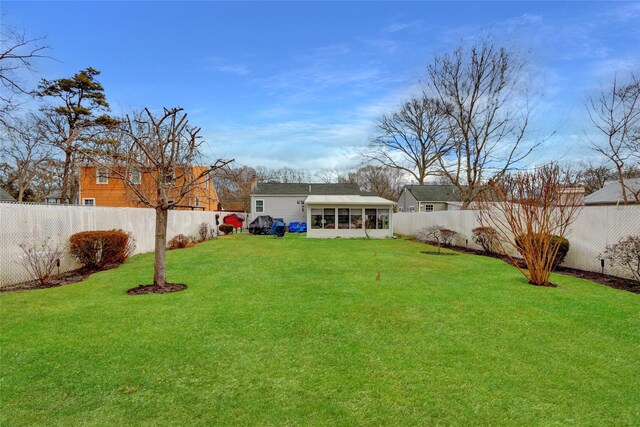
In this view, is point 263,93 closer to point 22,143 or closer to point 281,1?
point 281,1

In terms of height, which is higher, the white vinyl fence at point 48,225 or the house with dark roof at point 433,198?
the house with dark roof at point 433,198

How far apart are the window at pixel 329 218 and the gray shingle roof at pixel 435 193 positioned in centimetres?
1584

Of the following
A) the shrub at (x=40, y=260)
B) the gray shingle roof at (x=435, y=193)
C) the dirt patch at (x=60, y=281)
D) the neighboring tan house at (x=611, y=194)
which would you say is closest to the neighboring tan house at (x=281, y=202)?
the gray shingle roof at (x=435, y=193)

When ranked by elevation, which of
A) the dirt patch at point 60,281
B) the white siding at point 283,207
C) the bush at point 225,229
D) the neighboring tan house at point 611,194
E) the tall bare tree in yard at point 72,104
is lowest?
the dirt patch at point 60,281

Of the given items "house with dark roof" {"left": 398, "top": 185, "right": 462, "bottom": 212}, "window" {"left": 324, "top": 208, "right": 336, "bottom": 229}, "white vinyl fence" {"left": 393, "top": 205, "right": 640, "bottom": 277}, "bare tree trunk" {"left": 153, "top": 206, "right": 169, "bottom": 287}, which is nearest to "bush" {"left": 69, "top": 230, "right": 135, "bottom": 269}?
"bare tree trunk" {"left": 153, "top": 206, "right": 169, "bottom": 287}

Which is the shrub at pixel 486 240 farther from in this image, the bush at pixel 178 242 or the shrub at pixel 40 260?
the shrub at pixel 40 260

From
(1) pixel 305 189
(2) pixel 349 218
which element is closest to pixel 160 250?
(2) pixel 349 218

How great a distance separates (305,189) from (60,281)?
2414 cm

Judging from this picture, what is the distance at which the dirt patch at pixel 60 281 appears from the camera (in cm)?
756

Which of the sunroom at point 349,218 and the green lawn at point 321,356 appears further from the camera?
the sunroom at point 349,218

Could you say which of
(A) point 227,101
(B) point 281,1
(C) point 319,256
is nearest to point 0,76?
(A) point 227,101

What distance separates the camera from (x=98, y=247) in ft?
32.2

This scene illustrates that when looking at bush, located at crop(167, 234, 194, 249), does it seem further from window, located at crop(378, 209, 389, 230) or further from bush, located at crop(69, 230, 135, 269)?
window, located at crop(378, 209, 389, 230)

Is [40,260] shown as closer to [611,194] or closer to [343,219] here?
[343,219]
